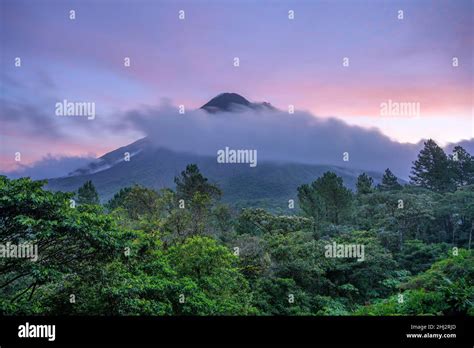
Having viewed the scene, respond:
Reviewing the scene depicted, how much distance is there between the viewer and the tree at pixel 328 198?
39.2 feet

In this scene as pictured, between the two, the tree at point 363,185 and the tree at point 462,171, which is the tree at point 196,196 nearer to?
the tree at point 363,185

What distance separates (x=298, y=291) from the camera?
324 inches

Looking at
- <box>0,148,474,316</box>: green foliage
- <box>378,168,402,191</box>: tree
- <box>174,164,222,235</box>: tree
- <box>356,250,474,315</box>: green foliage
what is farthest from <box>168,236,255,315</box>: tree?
<box>378,168,402,191</box>: tree

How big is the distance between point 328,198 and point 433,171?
3841 millimetres

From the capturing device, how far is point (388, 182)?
13.8 meters

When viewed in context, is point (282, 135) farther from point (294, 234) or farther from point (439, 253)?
point (439, 253)

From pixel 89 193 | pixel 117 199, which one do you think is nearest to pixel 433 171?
pixel 117 199

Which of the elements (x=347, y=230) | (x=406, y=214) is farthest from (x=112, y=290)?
(x=406, y=214)

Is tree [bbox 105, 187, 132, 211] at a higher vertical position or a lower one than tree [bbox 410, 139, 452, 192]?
lower

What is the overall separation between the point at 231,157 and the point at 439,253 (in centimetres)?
663

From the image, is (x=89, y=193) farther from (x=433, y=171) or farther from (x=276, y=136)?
(x=433, y=171)

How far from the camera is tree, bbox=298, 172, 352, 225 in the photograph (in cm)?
1196

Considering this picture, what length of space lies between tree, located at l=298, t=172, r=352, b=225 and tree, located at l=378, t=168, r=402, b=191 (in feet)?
7.04

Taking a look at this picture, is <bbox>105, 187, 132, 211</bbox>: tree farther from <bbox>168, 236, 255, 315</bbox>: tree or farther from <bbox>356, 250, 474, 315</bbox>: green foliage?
<bbox>356, 250, 474, 315</bbox>: green foliage
